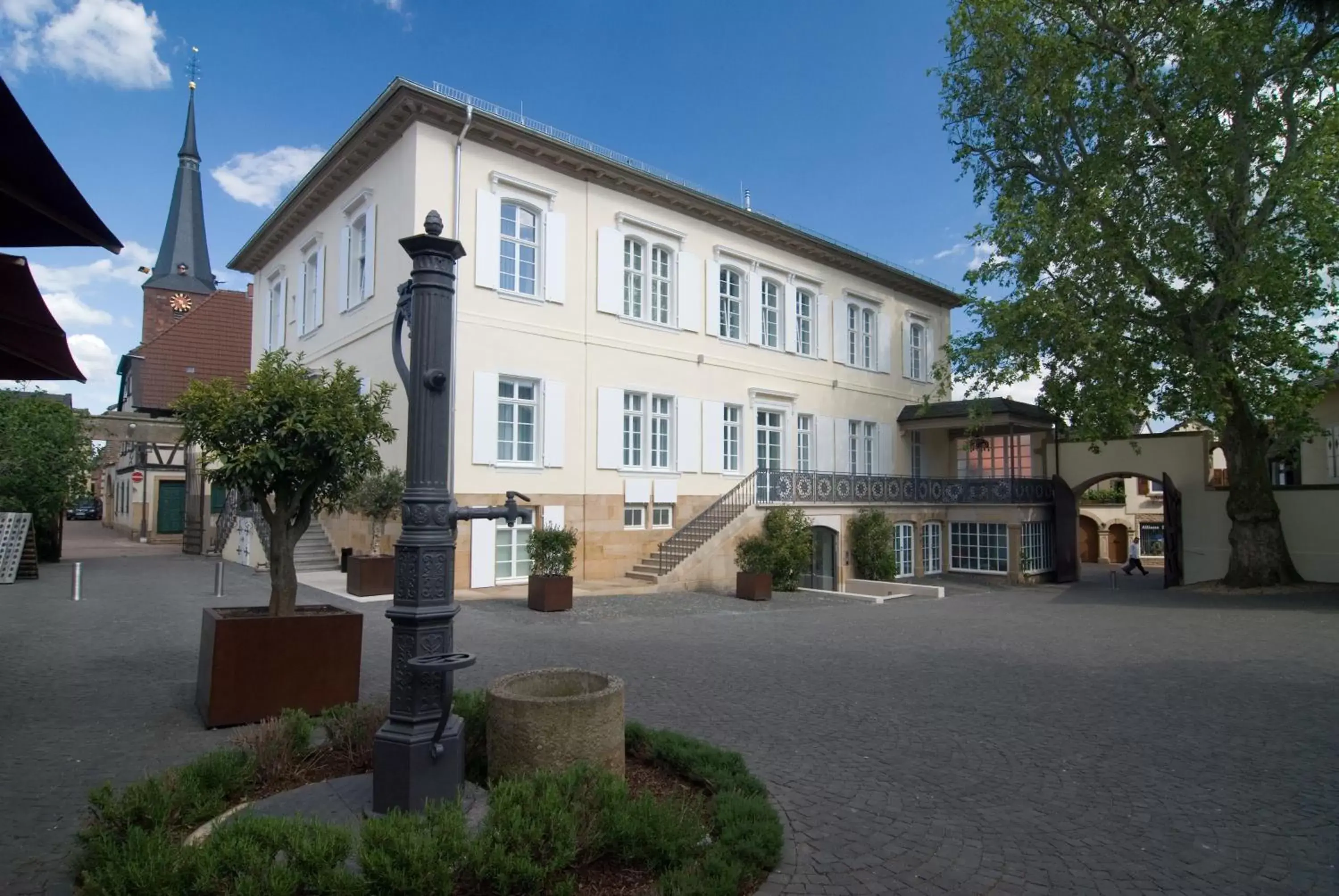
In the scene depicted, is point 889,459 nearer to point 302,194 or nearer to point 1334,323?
point 1334,323

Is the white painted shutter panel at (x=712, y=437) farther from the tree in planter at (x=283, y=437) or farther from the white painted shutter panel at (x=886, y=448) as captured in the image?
the tree in planter at (x=283, y=437)

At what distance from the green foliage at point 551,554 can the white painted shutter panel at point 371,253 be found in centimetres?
735

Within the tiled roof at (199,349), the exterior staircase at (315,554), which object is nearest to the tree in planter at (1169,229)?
the exterior staircase at (315,554)

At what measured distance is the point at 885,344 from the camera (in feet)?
91.4

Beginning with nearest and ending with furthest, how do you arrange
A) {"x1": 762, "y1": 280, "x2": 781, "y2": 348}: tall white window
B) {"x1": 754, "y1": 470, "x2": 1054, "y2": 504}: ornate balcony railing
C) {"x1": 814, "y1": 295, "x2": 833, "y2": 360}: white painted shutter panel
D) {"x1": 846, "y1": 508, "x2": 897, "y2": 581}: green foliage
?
{"x1": 754, "y1": 470, "x2": 1054, "y2": 504}: ornate balcony railing, {"x1": 846, "y1": 508, "x2": 897, "y2": 581}: green foliage, {"x1": 762, "y1": 280, "x2": 781, "y2": 348}: tall white window, {"x1": 814, "y1": 295, "x2": 833, "y2": 360}: white painted shutter panel

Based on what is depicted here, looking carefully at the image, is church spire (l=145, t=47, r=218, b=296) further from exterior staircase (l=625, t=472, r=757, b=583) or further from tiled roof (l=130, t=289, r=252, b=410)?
exterior staircase (l=625, t=472, r=757, b=583)

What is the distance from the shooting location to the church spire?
4866cm

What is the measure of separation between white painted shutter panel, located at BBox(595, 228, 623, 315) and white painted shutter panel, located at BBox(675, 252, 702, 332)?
6.35 feet

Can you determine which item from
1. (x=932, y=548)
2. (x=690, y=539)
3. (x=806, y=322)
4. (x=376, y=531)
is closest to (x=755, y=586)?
(x=690, y=539)

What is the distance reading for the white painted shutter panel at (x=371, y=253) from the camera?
1836 cm

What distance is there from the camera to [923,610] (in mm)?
15836

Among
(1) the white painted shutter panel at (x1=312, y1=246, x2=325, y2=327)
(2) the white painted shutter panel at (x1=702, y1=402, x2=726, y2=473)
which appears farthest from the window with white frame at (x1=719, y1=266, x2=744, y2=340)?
(1) the white painted shutter panel at (x1=312, y1=246, x2=325, y2=327)

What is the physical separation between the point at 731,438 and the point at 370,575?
10.6 meters

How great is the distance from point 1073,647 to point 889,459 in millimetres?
16903
